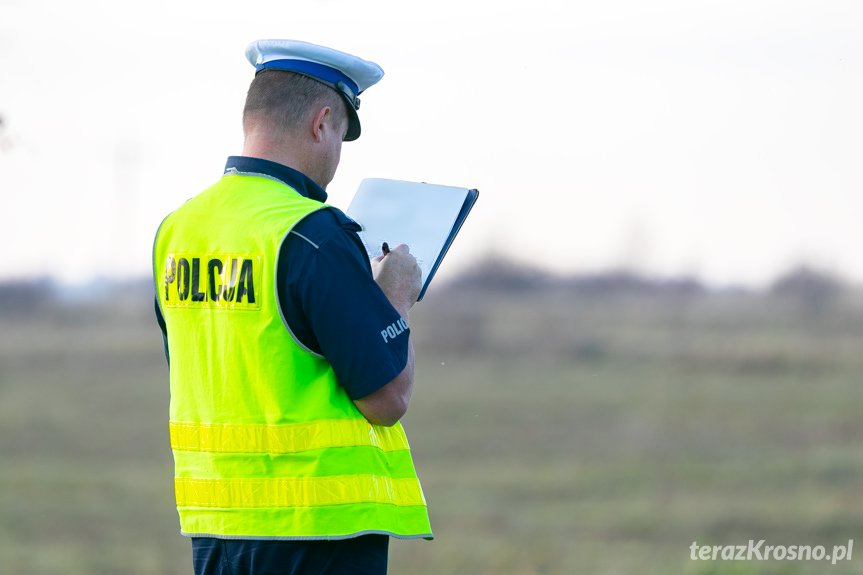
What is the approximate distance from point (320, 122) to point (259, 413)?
0.63 m

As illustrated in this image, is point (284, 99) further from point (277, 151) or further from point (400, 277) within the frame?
point (400, 277)

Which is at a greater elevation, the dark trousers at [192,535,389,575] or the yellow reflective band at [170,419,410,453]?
the yellow reflective band at [170,419,410,453]

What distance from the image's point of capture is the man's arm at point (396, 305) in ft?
6.16

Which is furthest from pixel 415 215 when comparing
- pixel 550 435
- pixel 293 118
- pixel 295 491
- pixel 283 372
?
pixel 550 435

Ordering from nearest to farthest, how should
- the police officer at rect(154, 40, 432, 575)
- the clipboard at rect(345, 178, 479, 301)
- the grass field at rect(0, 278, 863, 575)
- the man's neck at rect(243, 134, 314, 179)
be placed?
the police officer at rect(154, 40, 432, 575) → the man's neck at rect(243, 134, 314, 179) → the clipboard at rect(345, 178, 479, 301) → the grass field at rect(0, 278, 863, 575)

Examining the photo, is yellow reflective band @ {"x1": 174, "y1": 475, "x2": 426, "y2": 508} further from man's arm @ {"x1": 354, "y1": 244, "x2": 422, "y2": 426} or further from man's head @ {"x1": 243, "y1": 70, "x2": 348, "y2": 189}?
man's head @ {"x1": 243, "y1": 70, "x2": 348, "y2": 189}

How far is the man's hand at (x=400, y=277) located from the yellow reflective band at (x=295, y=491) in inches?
14.2

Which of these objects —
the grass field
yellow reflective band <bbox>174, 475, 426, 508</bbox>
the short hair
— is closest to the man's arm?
yellow reflective band <bbox>174, 475, 426, 508</bbox>

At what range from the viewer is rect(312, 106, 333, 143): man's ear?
6.64 ft

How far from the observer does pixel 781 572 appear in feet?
18.9

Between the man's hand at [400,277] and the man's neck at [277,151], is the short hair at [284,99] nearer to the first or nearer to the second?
the man's neck at [277,151]

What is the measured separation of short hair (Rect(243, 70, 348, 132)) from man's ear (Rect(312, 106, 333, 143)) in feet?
0.04

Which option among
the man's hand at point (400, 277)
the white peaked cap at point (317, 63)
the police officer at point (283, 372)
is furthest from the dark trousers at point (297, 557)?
the white peaked cap at point (317, 63)

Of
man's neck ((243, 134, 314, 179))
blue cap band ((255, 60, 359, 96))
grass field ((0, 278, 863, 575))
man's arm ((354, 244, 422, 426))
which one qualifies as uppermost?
blue cap band ((255, 60, 359, 96))
